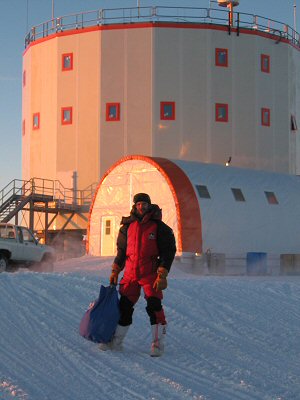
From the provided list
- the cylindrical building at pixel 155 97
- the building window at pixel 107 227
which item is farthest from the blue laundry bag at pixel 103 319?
the cylindrical building at pixel 155 97

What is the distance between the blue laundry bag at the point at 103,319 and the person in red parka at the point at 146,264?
0.08 metres

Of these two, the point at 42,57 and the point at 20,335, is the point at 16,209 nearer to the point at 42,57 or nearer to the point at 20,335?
the point at 42,57

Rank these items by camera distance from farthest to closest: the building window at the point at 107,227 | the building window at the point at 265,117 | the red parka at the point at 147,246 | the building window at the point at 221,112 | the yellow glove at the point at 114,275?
the building window at the point at 265,117 → the building window at the point at 221,112 → the building window at the point at 107,227 → the yellow glove at the point at 114,275 → the red parka at the point at 147,246

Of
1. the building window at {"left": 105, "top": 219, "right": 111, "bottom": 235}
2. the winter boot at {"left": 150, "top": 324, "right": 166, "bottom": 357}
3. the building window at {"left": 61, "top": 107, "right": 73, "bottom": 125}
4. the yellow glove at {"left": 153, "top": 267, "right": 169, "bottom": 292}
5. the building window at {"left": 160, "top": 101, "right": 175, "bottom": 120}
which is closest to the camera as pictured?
the yellow glove at {"left": 153, "top": 267, "right": 169, "bottom": 292}

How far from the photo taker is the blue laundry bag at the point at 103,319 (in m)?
8.15

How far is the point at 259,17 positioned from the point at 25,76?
47.4ft

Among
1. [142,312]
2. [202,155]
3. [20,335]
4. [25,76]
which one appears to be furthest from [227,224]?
[25,76]

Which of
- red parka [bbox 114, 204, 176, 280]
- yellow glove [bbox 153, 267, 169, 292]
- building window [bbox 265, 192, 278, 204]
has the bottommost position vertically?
yellow glove [bbox 153, 267, 169, 292]

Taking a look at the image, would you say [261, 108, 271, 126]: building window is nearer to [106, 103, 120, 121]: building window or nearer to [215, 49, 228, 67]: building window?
[215, 49, 228, 67]: building window

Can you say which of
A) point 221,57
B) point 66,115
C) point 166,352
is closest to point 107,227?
point 66,115

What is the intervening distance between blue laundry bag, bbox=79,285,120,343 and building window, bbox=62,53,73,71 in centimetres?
3446

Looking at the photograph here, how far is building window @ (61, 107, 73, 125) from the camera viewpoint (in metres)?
41.1

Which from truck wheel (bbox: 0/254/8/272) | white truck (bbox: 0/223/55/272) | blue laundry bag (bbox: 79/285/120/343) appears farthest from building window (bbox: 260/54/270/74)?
blue laundry bag (bbox: 79/285/120/343)

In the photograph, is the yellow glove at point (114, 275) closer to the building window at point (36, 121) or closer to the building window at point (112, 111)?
the building window at point (112, 111)
